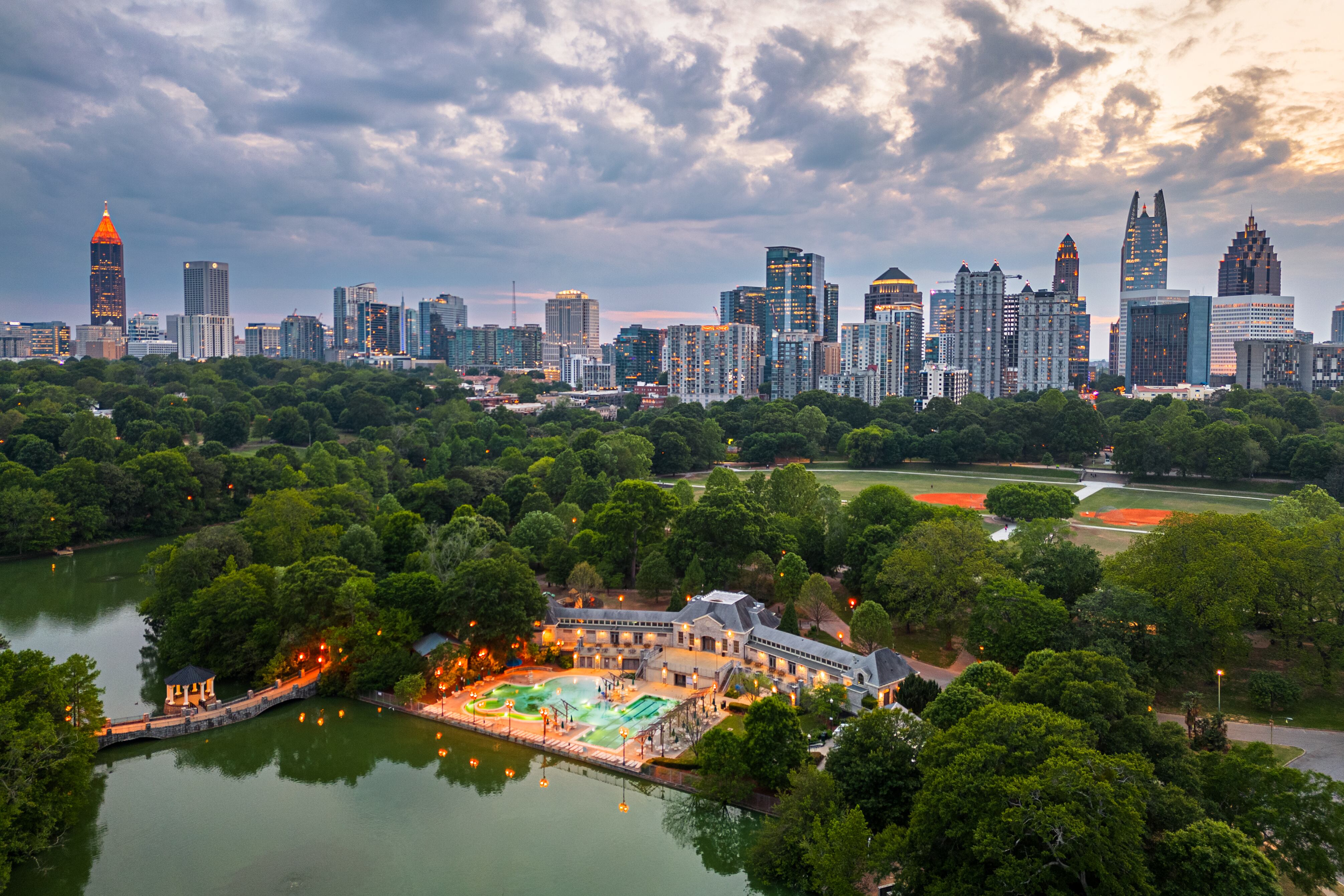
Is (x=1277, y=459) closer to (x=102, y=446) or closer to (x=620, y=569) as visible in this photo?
(x=620, y=569)

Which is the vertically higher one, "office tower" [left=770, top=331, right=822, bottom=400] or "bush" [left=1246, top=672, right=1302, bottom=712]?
"office tower" [left=770, top=331, right=822, bottom=400]

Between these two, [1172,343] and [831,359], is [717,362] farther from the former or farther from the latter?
[1172,343]

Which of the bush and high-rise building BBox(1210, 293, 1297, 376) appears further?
high-rise building BBox(1210, 293, 1297, 376)

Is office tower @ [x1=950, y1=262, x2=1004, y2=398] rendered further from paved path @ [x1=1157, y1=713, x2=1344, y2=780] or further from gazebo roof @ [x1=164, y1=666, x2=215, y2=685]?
gazebo roof @ [x1=164, y1=666, x2=215, y2=685]

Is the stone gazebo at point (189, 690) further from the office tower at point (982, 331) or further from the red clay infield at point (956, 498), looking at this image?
the office tower at point (982, 331)

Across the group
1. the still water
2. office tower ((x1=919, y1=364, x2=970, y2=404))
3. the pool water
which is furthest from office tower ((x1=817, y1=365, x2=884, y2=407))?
the still water

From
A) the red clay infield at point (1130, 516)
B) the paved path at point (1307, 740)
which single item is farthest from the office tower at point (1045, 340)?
the paved path at point (1307, 740)

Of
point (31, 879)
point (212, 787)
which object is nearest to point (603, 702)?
point (212, 787)
